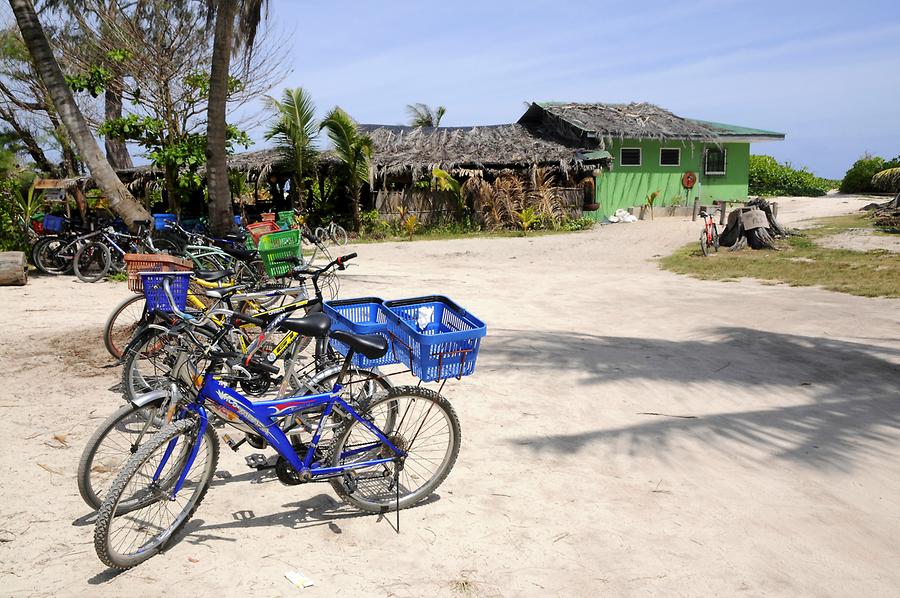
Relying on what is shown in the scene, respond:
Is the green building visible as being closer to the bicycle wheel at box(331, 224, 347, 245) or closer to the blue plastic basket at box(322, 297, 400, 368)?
the bicycle wheel at box(331, 224, 347, 245)

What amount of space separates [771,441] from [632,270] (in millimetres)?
9498

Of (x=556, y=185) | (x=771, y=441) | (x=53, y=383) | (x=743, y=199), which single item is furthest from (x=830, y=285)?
(x=743, y=199)

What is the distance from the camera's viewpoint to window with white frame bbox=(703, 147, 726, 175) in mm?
28031

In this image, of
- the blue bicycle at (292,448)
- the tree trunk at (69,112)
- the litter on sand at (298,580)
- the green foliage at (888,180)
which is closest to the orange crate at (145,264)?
the blue bicycle at (292,448)

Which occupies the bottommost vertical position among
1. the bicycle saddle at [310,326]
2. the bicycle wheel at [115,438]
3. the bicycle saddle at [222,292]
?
the bicycle wheel at [115,438]

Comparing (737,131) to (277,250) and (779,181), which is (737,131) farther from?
(277,250)

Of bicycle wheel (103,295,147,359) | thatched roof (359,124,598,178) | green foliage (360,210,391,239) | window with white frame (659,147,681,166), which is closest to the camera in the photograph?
bicycle wheel (103,295,147,359)

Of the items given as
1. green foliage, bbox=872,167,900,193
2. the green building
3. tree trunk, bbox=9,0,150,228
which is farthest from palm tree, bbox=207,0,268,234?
green foliage, bbox=872,167,900,193

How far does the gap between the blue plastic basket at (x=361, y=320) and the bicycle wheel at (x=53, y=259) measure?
9.08m

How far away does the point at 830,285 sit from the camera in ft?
38.0

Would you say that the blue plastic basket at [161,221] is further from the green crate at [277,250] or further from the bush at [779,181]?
the bush at [779,181]

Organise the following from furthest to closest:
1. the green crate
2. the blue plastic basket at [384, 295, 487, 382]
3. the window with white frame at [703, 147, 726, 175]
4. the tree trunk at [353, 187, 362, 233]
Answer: the window with white frame at [703, 147, 726, 175], the tree trunk at [353, 187, 362, 233], the green crate, the blue plastic basket at [384, 295, 487, 382]

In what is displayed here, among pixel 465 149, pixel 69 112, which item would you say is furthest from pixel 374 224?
pixel 69 112

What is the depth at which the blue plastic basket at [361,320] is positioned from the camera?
13.8 ft
